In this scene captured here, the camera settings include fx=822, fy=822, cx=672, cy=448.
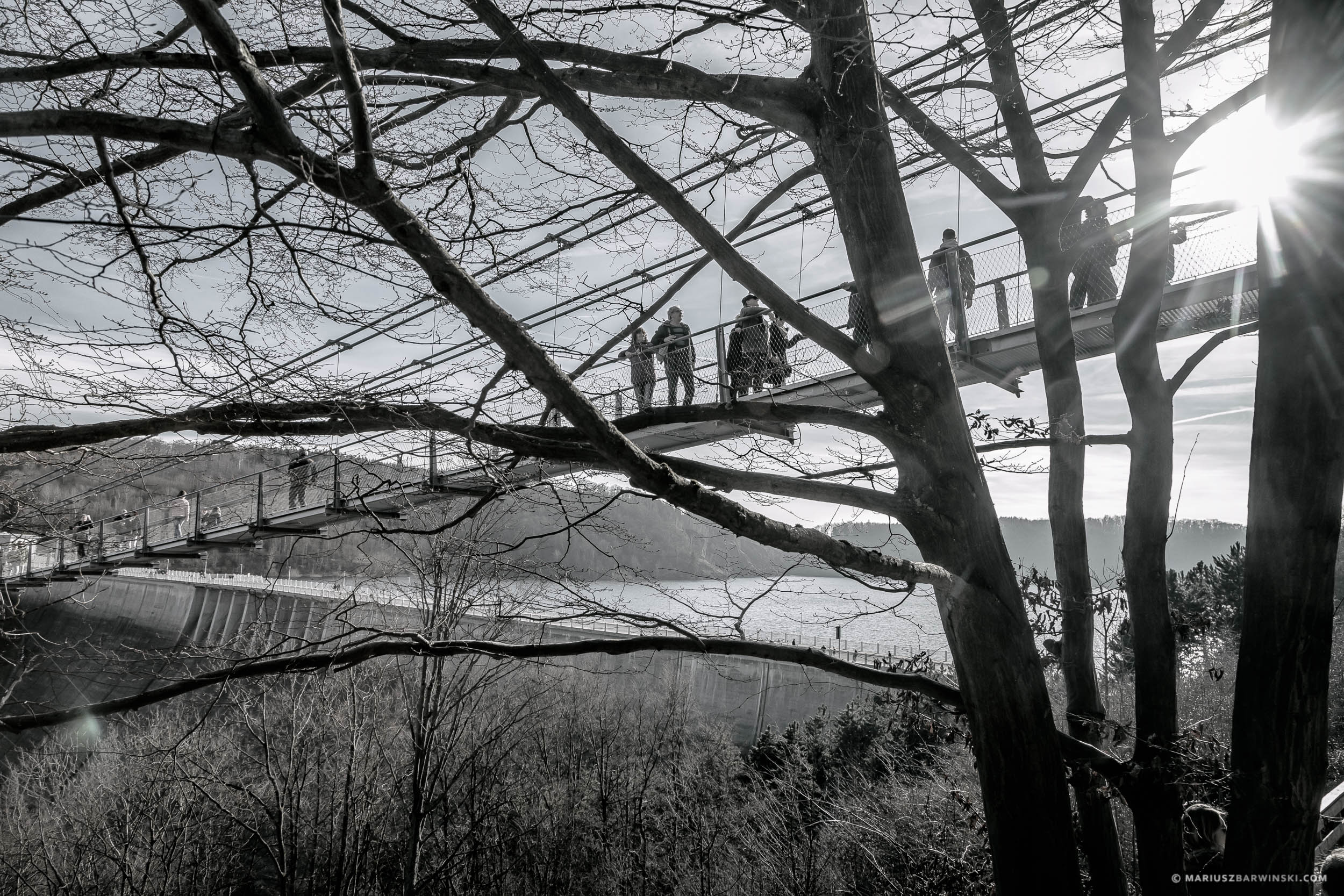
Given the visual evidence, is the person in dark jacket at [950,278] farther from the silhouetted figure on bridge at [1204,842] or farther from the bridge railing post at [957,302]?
the silhouetted figure on bridge at [1204,842]

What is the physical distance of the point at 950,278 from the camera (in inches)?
298

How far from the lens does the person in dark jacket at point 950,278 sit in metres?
7.48

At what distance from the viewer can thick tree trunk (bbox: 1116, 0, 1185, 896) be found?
12.4ft

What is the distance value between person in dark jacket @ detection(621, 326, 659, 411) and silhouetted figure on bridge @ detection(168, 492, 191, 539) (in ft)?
45.8

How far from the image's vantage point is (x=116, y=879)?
15859mm

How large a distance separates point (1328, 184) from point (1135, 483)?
1.83m

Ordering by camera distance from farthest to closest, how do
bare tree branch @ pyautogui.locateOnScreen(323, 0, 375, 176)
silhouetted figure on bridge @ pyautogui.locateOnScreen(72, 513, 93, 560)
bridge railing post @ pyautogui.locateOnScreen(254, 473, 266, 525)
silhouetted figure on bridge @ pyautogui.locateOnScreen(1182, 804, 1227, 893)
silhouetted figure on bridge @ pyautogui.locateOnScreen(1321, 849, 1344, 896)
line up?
bridge railing post @ pyautogui.locateOnScreen(254, 473, 266, 525) → silhouetted figure on bridge @ pyautogui.locateOnScreen(72, 513, 93, 560) → silhouetted figure on bridge @ pyautogui.locateOnScreen(1321, 849, 1344, 896) → silhouetted figure on bridge @ pyautogui.locateOnScreen(1182, 804, 1227, 893) → bare tree branch @ pyautogui.locateOnScreen(323, 0, 375, 176)

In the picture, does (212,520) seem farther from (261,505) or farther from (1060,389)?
(1060,389)

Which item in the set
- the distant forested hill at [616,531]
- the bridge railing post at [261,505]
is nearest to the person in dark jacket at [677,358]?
the distant forested hill at [616,531]

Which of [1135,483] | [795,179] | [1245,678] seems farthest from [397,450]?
[1135,483]

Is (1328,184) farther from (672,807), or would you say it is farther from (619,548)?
(672,807)

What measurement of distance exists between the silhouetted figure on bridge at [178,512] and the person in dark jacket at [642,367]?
45.8 ft

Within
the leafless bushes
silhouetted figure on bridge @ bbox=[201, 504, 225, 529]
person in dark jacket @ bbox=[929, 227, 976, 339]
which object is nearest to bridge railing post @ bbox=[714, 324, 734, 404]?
person in dark jacket @ bbox=[929, 227, 976, 339]

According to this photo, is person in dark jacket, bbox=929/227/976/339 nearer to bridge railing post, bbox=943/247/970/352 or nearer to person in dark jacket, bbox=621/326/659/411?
bridge railing post, bbox=943/247/970/352
